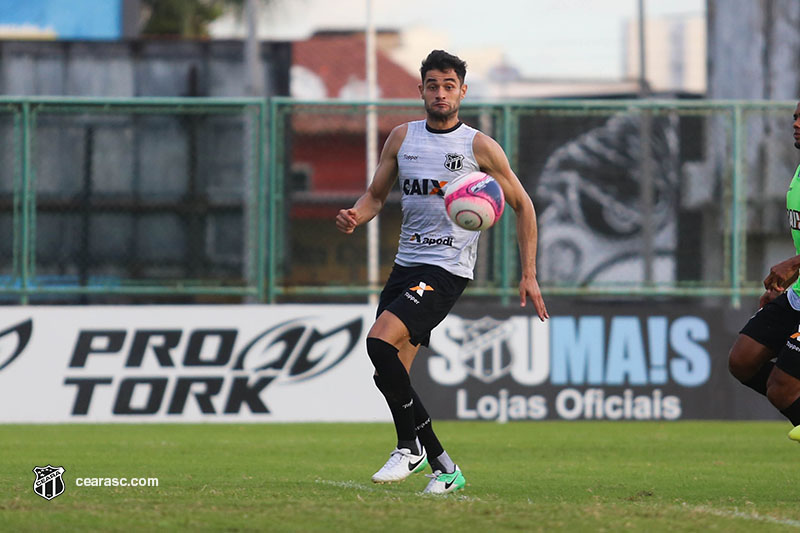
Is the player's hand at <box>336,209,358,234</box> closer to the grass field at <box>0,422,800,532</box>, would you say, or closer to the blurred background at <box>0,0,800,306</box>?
the grass field at <box>0,422,800,532</box>

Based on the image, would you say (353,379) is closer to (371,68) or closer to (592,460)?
(592,460)

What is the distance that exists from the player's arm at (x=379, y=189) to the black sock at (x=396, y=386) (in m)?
0.76

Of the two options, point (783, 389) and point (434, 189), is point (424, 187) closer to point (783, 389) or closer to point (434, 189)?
point (434, 189)

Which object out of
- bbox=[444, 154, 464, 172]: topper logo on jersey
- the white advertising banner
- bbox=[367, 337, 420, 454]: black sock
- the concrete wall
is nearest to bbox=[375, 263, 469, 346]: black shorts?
bbox=[367, 337, 420, 454]: black sock

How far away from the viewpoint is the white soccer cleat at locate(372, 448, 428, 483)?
8.43m

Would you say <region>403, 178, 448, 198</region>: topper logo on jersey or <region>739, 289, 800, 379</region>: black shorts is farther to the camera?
<region>739, 289, 800, 379</region>: black shorts

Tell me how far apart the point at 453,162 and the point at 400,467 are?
73.5 inches

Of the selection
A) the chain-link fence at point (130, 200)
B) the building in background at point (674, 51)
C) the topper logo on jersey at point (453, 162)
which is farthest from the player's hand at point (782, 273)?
the building in background at point (674, 51)

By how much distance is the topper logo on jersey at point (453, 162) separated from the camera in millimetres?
8570

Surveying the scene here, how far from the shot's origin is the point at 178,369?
14211 millimetres

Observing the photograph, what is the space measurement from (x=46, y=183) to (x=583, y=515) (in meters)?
9.42

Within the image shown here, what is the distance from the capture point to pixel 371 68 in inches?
1577

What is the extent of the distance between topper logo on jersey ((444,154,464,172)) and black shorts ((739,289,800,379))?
7.11 feet

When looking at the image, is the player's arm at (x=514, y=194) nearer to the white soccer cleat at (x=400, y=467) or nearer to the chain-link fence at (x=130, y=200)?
the white soccer cleat at (x=400, y=467)
